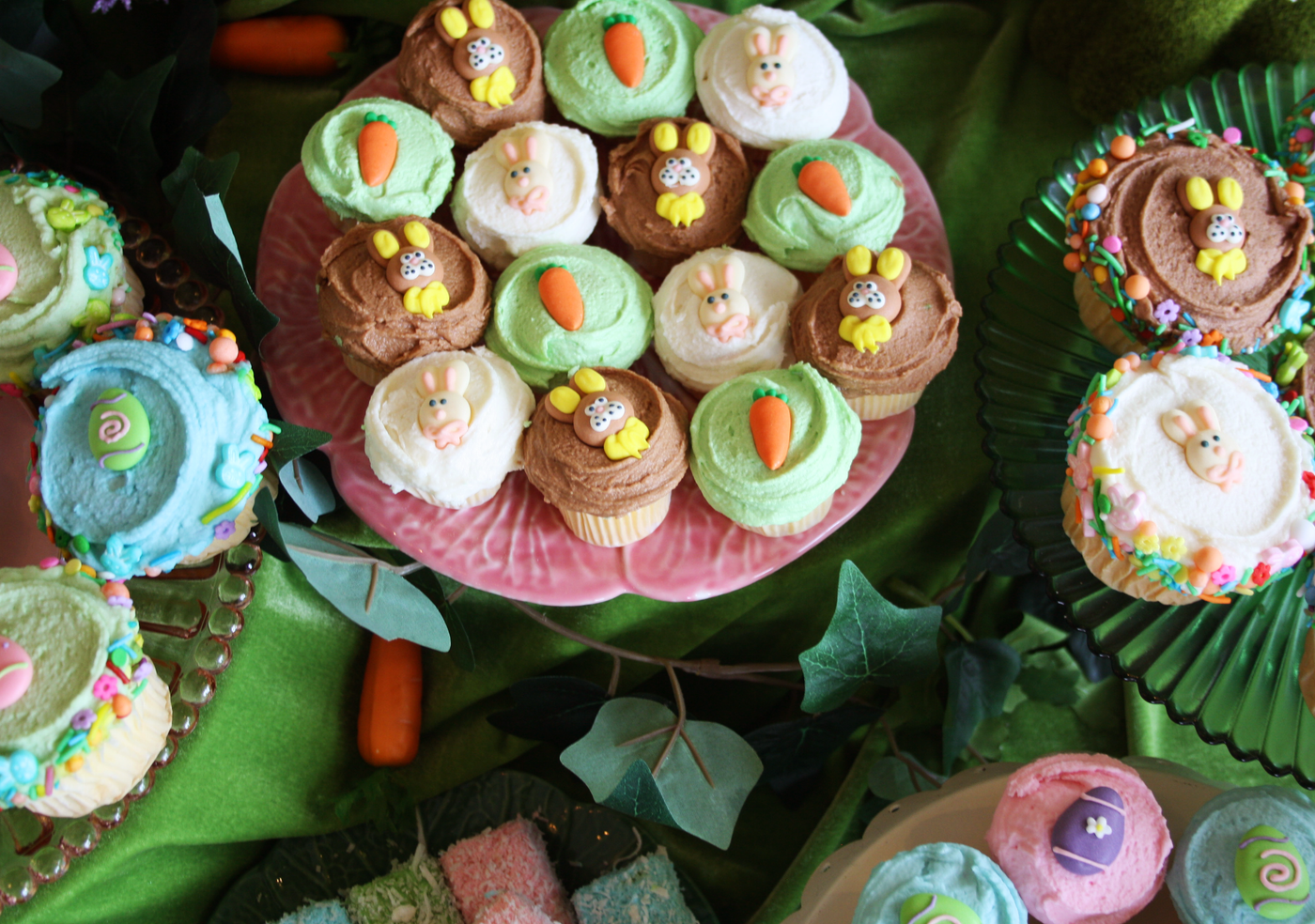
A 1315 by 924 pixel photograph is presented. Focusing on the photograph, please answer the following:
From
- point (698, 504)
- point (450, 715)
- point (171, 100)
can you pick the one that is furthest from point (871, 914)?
point (171, 100)

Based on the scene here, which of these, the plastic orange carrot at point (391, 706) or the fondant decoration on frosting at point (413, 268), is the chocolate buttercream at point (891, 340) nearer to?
the fondant decoration on frosting at point (413, 268)

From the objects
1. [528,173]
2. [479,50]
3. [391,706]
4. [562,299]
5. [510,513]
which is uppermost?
[479,50]

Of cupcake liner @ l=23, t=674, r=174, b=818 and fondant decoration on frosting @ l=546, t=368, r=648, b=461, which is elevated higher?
fondant decoration on frosting @ l=546, t=368, r=648, b=461

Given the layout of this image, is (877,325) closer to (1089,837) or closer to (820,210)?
(820,210)

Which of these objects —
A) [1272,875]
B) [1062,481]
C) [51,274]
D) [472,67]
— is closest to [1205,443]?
[1062,481]

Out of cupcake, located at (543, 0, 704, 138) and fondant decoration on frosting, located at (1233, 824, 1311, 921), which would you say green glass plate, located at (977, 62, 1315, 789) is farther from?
cupcake, located at (543, 0, 704, 138)

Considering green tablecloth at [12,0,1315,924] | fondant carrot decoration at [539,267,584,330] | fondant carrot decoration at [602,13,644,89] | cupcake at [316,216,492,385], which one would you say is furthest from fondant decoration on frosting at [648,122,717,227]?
green tablecloth at [12,0,1315,924]
